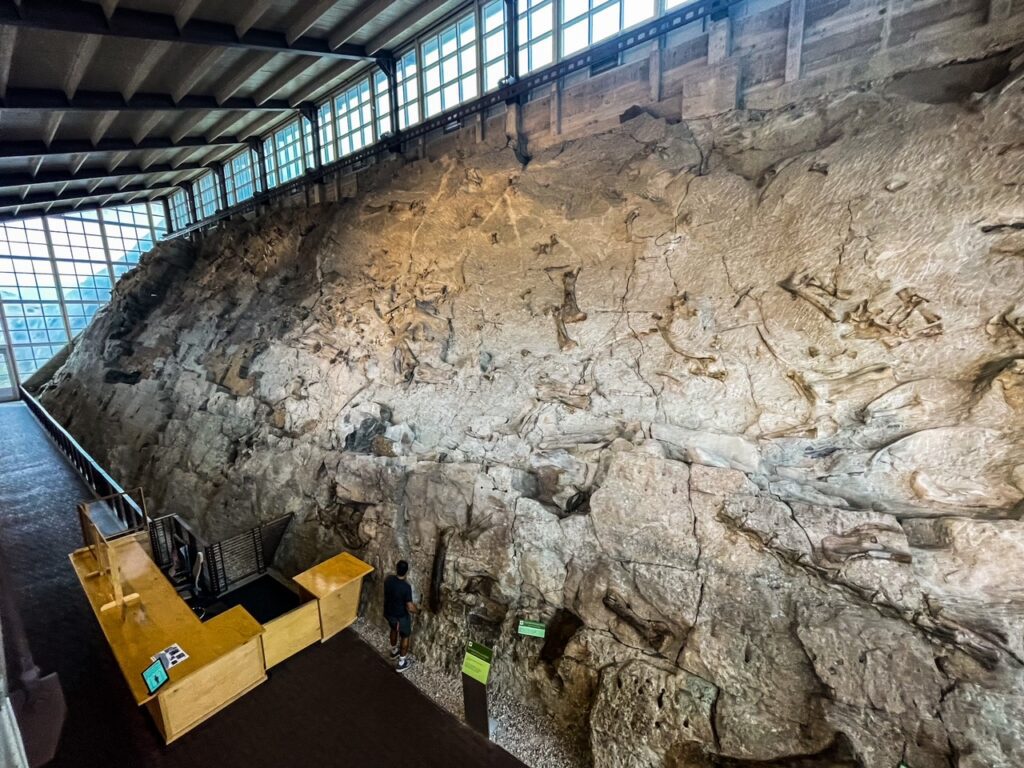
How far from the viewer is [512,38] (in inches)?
269

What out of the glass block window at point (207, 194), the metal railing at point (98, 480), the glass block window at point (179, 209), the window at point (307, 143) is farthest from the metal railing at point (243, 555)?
the glass block window at point (179, 209)

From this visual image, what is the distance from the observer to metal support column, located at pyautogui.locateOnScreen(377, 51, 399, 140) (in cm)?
891

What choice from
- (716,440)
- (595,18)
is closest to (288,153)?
(595,18)

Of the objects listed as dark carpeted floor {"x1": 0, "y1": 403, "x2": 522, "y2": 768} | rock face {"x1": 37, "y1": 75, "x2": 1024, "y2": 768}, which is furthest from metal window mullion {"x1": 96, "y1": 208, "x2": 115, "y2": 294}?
dark carpeted floor {"x1": 0, "y1": 403, "x2": 522, "y2": 768}

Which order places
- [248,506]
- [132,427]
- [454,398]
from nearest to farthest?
[454,398] → [248,506] → [132,427]

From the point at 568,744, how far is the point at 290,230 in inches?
464

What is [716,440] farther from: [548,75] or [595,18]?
[595,18]

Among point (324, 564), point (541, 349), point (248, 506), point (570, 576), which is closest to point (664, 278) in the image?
point (541, 349)

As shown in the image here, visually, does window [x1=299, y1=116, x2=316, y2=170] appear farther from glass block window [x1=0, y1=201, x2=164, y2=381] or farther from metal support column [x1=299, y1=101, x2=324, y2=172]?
glass block window [x1=0, y1=201, x2=164, y2=381]

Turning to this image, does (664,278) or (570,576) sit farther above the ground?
(664,278)

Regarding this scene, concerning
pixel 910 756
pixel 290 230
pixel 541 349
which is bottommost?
pixel 910 756

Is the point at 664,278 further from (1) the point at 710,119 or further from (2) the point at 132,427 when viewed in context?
(2) the point at 132,427

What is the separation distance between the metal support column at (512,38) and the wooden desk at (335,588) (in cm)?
719

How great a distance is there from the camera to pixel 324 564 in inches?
197
